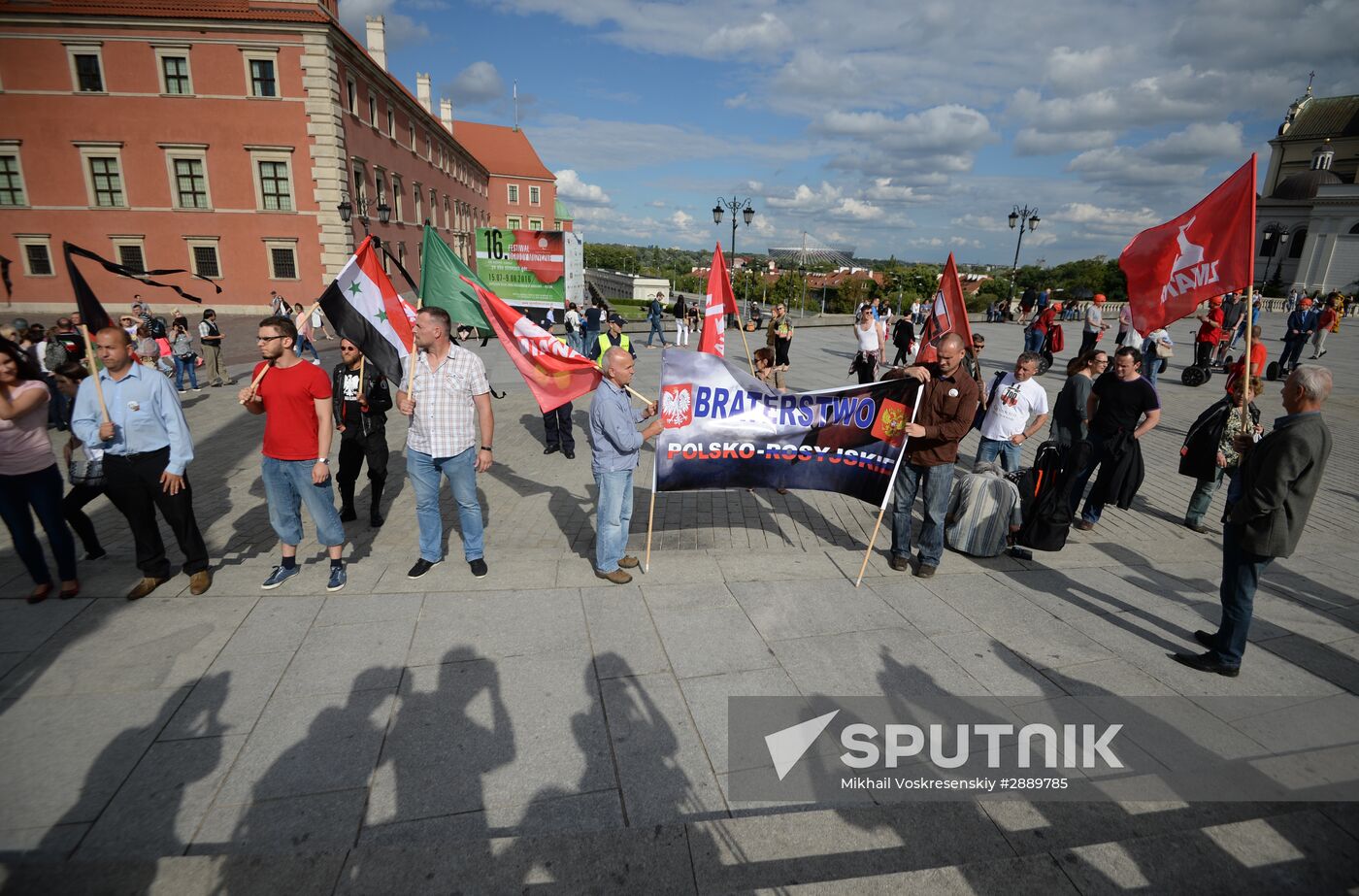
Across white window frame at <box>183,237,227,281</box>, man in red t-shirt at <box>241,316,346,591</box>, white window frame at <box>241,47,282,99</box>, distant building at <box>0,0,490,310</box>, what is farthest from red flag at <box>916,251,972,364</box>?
white window frame at <box>183,237,227,281</box>

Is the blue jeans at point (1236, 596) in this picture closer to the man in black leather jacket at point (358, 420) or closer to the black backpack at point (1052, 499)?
the black backpack at point (1052, 499)

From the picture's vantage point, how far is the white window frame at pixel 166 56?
1119 inches

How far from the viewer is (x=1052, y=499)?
229 inches

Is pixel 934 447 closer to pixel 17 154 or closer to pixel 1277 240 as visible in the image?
pixel 17 154

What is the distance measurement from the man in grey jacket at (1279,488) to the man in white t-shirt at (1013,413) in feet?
8.24

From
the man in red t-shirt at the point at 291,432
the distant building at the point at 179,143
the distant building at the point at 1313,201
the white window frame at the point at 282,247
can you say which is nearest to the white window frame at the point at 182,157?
the distant building at the point at 179,143

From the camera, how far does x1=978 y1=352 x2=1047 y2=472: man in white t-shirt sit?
656cm

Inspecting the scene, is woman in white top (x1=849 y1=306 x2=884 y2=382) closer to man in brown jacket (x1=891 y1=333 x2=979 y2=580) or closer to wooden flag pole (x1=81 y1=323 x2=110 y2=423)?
man in brown jacket (x1=891 y1=333 x2=979 y2=580)

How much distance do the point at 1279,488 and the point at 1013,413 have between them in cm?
283

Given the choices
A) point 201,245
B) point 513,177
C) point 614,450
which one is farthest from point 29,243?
point 513,177

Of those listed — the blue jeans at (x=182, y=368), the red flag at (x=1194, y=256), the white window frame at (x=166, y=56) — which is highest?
the white window frame at (x=166, y=56)

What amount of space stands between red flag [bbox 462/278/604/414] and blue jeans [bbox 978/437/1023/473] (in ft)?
13.7

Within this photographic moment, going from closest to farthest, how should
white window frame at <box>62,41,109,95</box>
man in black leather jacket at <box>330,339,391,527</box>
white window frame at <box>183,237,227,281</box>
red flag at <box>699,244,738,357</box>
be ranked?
man in black leather jacket at <box>330,339,391,527</box>
red flag at <box>699,244,738,357</box>
white window frame at <box>62,41,109,95</box>
white window frame at <box>183,237,227,281</box>

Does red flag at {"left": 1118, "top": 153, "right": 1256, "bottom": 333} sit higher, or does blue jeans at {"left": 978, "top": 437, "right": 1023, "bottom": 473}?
red flag at {"left": 1118, "top": 153, "right": 1256, "bottom": 333}
